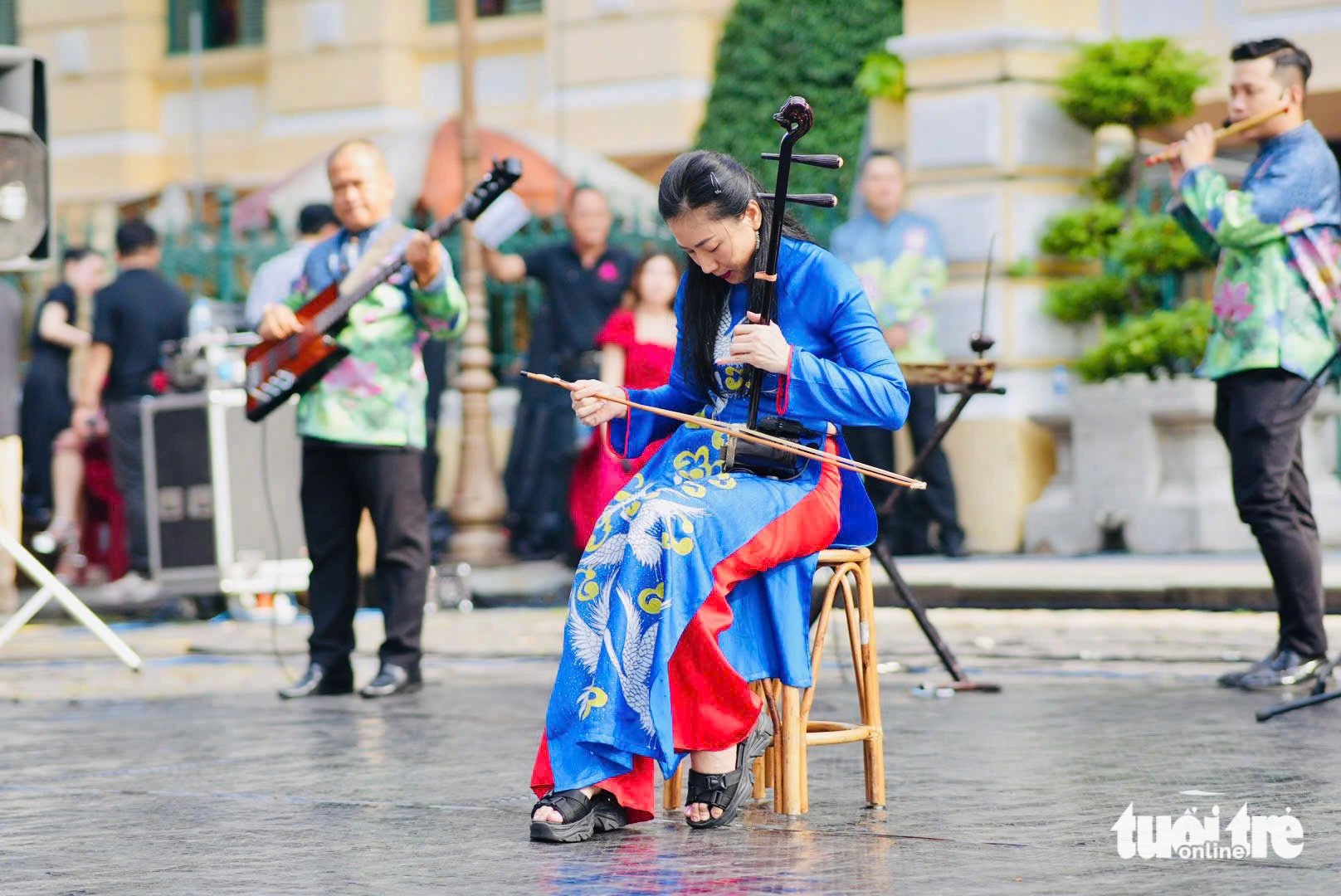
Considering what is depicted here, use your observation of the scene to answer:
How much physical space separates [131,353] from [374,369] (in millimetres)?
4690

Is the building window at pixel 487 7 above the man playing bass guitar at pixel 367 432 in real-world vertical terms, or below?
above

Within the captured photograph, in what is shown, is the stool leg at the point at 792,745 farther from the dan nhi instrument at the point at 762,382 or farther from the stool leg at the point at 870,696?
the dan nhi instrument at the point at 762,382

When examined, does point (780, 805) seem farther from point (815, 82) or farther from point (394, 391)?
point (815, 82)

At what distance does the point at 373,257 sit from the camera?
27.5 ft

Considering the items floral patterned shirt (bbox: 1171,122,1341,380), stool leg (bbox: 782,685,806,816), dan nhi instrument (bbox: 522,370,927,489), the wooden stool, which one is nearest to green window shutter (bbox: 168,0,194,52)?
floral patterned shirt (bbox: 1171,122,1341,380)

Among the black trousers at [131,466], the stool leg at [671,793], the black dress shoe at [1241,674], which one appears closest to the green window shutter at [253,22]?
the black trousers at [131,466]

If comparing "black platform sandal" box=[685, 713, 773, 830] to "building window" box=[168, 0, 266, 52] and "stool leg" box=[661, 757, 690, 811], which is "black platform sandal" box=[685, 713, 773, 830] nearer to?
"stool leg" box=[661, 757, 690, 811]

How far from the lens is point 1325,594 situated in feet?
34.7

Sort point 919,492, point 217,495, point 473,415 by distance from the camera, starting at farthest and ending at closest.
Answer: point 473,415, point 919,492, point 217,495

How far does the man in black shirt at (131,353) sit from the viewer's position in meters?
12.8

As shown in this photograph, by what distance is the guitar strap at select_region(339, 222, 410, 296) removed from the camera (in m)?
8.38

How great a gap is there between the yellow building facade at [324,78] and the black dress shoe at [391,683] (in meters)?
11.8

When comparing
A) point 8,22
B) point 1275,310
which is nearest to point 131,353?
point 1275,310

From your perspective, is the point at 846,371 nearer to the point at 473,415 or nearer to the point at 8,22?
the point at 473,415
